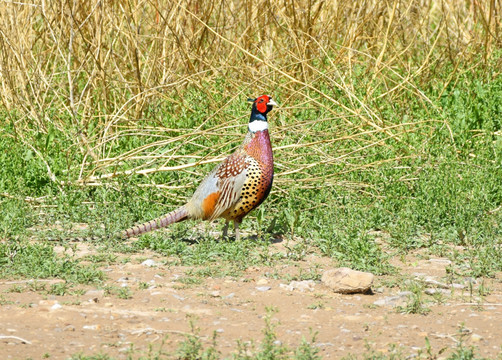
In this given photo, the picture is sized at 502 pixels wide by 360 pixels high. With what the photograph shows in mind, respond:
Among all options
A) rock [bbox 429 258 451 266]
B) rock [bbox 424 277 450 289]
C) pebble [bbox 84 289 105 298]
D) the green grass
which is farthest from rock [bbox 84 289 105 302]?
rock [bbox 429 258 451 266]

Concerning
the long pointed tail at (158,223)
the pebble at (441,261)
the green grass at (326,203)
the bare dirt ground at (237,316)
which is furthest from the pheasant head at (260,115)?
the pebble at (441,261)

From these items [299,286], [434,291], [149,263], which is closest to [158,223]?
[149,263]

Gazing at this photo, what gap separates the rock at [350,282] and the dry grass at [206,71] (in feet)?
6.38

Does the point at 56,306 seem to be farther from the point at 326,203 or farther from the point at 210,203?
the point at 326,203

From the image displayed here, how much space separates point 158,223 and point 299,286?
4.71 feet

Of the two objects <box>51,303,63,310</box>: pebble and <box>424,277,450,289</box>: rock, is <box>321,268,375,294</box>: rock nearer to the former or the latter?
<box>424,277,450,289</box>: rock

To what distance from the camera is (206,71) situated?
769 cm

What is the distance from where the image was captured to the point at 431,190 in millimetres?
6406

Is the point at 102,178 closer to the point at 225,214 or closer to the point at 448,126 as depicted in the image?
the point at 225,214

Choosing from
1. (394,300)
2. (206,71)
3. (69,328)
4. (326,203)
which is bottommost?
(69,328)

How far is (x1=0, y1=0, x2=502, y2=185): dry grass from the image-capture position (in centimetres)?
A: 729

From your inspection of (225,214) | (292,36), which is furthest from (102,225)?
(292,36)

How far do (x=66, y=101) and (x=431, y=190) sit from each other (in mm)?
4137

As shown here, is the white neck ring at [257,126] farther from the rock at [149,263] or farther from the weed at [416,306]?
the weed at [416,306]
